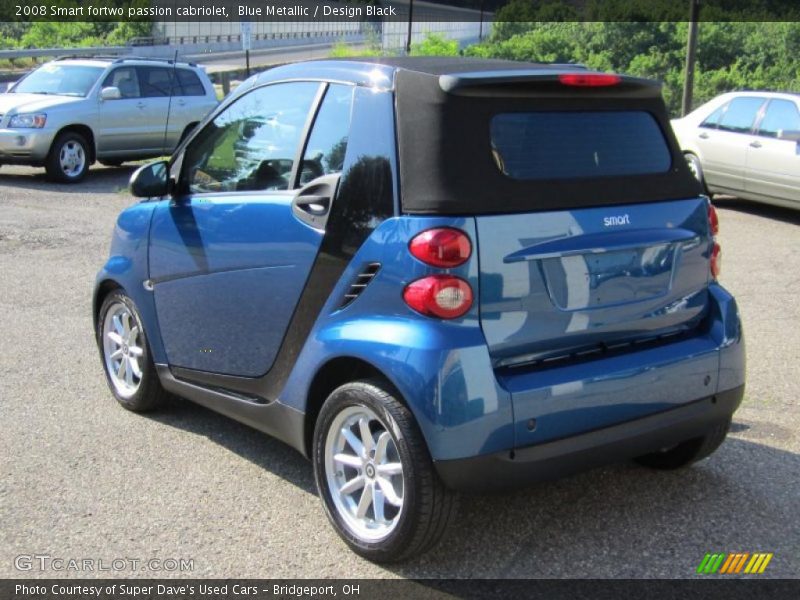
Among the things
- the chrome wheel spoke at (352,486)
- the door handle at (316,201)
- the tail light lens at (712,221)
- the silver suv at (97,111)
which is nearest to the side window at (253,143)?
the door handle at (316,201)

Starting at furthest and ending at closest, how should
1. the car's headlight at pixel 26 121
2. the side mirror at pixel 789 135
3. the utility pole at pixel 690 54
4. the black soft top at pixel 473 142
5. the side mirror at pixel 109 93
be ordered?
the utility pole at pixel 690 54, the side mirror at pixel 109 93, the car's headlight at pixel 26 121, the side mirror at pixel 789 135, the black soft top at pixel 473 142

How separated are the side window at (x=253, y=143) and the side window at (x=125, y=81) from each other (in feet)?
38.8

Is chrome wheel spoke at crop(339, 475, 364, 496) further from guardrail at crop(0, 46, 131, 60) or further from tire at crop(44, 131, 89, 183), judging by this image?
guardrail at crop(0, 46, 131, 60)

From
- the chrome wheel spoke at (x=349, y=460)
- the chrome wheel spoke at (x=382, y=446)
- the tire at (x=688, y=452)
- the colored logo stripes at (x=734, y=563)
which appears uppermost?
the chrome wheel spoke at (x=382, y=446)

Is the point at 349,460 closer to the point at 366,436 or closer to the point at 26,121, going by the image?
the point at 366,436

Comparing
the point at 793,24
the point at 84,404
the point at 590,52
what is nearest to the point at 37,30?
the point at 590,52

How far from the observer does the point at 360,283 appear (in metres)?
3.72

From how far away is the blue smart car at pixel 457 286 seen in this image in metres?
3.47

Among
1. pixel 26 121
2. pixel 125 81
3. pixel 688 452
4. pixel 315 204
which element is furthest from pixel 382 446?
pixel 125 81

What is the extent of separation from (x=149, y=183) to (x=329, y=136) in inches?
50.0

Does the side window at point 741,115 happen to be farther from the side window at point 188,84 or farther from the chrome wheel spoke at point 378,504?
the chrome wheel spoke at point 378,504

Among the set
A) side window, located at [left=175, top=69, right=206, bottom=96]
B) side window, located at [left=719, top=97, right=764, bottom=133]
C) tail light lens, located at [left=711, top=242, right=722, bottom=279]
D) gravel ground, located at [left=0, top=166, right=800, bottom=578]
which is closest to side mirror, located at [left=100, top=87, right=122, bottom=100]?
side window, located at [left=175, top=69, right=206, bottom=96]

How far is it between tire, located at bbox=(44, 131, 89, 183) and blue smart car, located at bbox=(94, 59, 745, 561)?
11.4 metres

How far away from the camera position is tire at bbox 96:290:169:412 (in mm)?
5238
